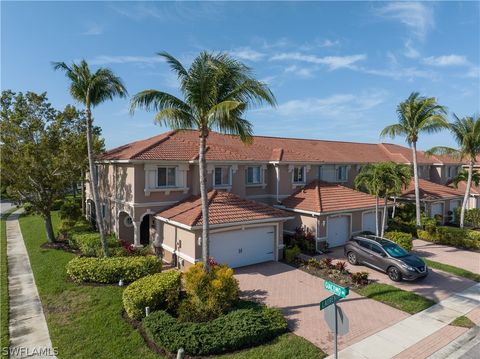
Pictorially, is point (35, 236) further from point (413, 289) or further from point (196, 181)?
point (413, 289)

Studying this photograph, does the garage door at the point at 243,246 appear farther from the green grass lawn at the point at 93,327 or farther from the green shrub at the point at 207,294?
the green grass lawn at the point at 93,327

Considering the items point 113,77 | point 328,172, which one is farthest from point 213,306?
point 328,172

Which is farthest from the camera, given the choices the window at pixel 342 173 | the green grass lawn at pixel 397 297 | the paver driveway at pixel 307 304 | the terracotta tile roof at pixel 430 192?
the terracotta tile roof at pixel 430 192

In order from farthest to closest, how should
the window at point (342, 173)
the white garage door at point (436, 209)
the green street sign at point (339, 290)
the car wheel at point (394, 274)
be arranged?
the white garage door at point (436, 209) < the window at point (342, 173) < the car wheel at point (394, 274) < the green street sign at point (339, 290)

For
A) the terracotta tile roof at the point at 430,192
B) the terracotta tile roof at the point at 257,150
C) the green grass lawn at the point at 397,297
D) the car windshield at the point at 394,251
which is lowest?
the green grass lawn at the point at 397,297

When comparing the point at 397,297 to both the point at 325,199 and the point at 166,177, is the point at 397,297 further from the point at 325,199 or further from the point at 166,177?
the point at 166,177

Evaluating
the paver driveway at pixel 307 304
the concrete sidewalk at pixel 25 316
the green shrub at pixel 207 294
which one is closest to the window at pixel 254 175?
the paver driveway at pixel 307 304
